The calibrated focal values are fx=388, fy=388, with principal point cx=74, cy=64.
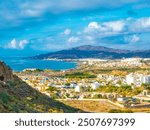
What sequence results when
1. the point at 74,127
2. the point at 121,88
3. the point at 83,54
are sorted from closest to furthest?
the point at 74,127 → the point at 121,88 → the point at 83,54

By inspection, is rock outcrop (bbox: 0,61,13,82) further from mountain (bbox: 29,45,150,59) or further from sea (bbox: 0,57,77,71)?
mountain (bbox: 29,45,150,59)

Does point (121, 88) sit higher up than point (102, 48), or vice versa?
point (102, 48)

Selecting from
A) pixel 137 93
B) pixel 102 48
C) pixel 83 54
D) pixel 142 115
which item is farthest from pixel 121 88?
pixel 102 48

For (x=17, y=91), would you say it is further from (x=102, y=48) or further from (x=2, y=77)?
(x=102, y=48)

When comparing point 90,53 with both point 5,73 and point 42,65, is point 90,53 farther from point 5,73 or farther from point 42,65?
point 5,73

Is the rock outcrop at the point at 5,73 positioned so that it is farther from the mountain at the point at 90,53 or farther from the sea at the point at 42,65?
the mountain at the point at 90,53

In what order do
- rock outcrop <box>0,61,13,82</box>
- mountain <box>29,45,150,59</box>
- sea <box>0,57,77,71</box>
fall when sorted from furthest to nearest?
mountain <box>29,45,150,59</box>, sea <box>0,57,77,71</box>, rock outcrop <box>0,61,13,82</box>

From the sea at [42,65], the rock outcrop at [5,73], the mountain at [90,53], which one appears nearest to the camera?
the rock outcrop at [5,73]

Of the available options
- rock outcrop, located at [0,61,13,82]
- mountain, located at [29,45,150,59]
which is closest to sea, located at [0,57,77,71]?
mountain, located at [29,45,150,59]

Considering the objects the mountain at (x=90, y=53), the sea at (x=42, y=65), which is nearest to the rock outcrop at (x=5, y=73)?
the sea at (x=42, y=65)

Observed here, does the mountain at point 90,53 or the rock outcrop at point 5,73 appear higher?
the mountain at point 90,53

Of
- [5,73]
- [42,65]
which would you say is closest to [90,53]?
[42,65]
